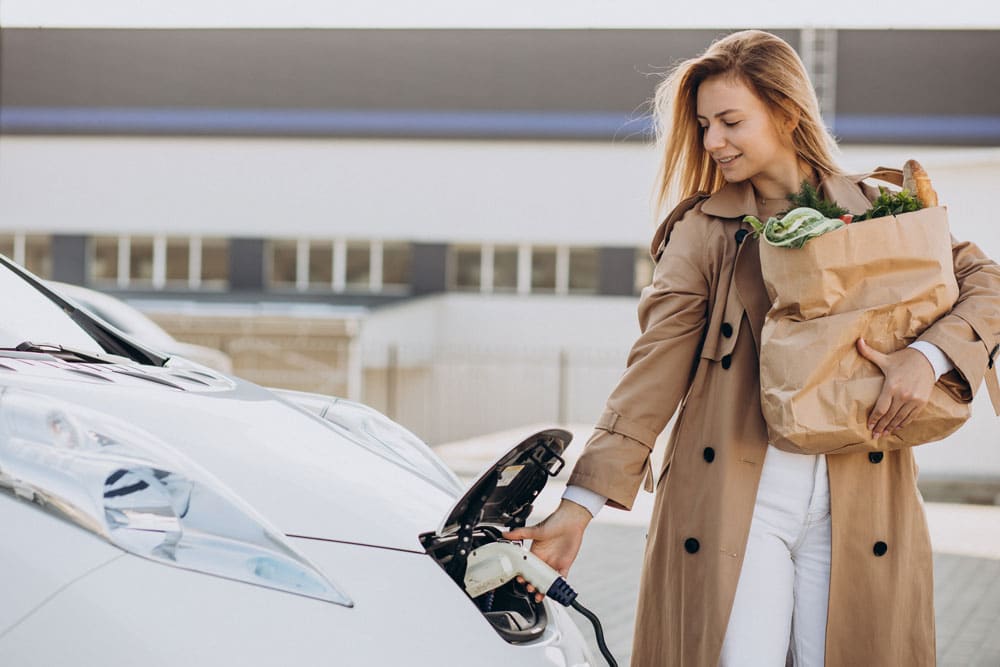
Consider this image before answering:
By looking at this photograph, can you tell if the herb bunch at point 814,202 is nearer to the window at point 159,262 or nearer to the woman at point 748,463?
the woman at point 748,463

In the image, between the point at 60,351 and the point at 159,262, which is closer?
Answer: the point at 60,351

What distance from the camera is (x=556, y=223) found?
22.2m

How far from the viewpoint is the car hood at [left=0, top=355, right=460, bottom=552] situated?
6.12ft

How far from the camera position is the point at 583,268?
22.2 meters

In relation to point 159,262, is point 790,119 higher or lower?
higher

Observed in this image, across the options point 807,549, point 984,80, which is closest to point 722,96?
point 807,549

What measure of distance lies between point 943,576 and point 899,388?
17.1 ft

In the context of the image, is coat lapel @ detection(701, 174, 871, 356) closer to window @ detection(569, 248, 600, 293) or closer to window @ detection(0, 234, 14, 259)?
window @ detection(569, 248, 600, 293)

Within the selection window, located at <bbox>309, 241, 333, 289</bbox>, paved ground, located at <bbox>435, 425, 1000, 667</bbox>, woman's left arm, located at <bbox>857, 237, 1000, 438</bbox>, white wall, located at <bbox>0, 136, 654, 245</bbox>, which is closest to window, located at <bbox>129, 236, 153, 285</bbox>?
white wall, located at <bbox>0, 136, 654, 245</bbox>

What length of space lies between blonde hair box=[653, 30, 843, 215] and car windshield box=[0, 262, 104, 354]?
4.36 ft

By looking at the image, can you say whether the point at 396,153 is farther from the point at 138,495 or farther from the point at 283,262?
the point at 138,495

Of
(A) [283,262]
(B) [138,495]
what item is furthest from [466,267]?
(B) [138,495]

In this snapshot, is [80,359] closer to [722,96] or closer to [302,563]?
[302,563]

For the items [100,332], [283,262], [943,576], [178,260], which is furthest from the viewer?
[178,260]
